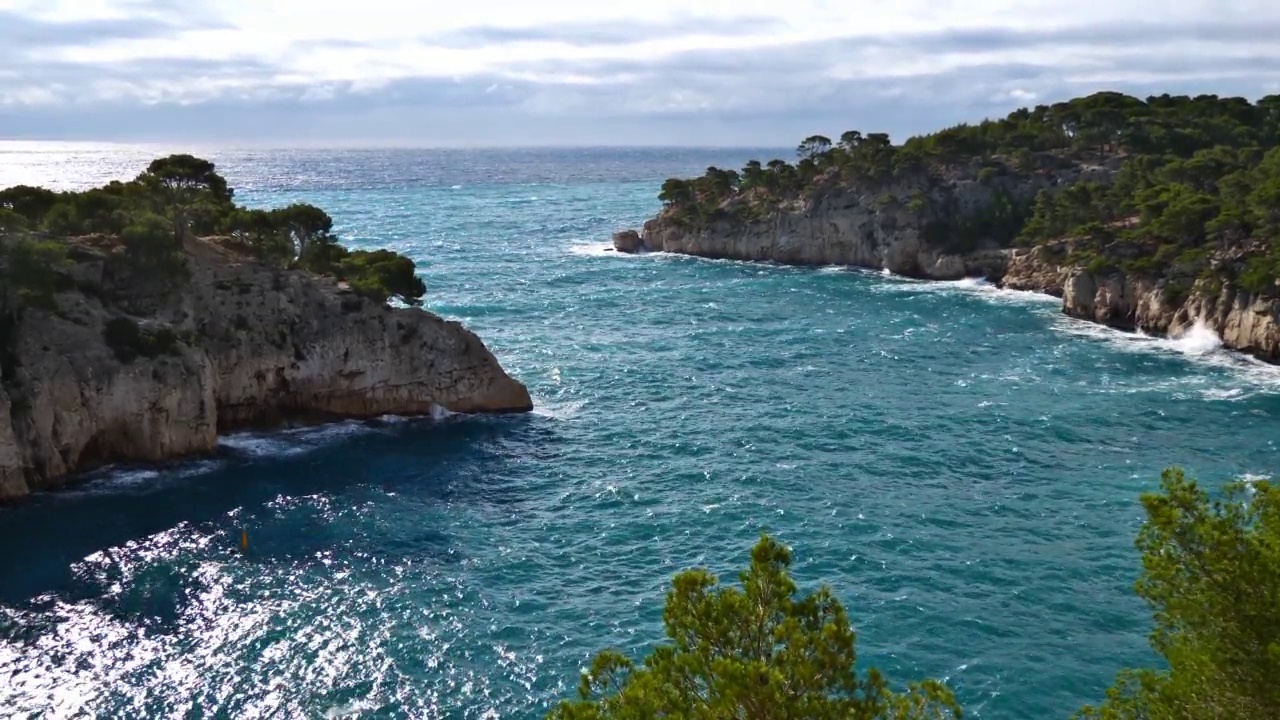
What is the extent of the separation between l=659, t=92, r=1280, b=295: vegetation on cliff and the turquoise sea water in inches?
498

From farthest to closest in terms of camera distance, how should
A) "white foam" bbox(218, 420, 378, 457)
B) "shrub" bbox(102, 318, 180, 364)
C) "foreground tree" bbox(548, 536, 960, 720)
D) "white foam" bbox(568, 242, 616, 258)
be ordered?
"white foam" bbox(568, 242, 616, 258), "white foam" bbox(218, 420, 378, 457), "shrub" bbox(102, 318, 180, 364), "foreground tree" bbox(548, 536, 960, 720)

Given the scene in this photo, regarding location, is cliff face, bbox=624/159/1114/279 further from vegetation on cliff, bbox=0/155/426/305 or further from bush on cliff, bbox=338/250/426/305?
bush on cliff, bbox=338/250/426/305

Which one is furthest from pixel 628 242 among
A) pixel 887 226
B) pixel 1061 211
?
pixel 1061 211

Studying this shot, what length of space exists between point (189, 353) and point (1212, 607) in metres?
55.1

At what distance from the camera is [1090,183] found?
121812mm

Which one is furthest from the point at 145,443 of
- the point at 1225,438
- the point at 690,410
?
the point at 1225,438

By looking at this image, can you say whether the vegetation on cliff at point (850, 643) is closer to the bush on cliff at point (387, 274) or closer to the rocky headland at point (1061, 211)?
the bush on cliff at point (387, 274)

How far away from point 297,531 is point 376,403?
61.6 feet

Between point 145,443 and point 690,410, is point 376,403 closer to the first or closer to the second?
point 145,443

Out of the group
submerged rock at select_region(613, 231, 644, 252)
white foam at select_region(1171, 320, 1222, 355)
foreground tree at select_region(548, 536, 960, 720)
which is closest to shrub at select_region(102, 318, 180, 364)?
foreground tree at select_region(548, 536, 960, 720)

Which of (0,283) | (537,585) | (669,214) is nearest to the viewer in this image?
(537,585)

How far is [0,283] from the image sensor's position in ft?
184

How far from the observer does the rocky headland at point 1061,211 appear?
3615 inches

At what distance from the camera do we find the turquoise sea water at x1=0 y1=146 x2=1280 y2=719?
3784 centimetres
